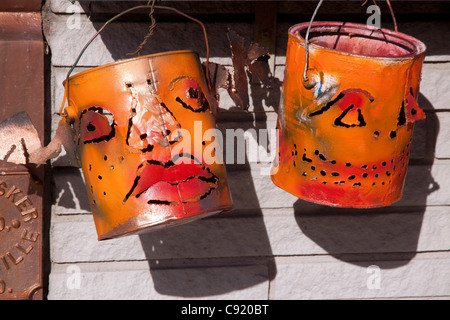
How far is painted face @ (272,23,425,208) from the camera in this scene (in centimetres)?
115

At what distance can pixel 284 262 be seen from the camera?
5.44ft

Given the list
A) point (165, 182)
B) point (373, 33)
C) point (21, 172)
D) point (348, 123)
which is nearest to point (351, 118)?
point (348, 123)

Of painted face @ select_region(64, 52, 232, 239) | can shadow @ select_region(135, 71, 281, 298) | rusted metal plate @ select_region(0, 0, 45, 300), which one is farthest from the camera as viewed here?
can shadow @ select_region(135, 71, 281, 298)

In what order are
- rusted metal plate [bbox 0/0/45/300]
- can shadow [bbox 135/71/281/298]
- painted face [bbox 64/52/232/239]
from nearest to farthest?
painted face [bbox 64/52/232/239] < rusted metal plate [bbox 0/0/45/300] < can shadow [bbox 135/71/281/298]

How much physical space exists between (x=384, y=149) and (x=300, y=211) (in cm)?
49

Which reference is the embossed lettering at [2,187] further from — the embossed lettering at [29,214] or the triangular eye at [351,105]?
the triangular eye at [351,105]

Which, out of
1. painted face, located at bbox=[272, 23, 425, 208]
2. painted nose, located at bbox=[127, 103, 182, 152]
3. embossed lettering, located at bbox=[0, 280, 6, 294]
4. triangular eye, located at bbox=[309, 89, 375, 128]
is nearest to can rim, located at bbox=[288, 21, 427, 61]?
painted face, located at bbox=[272, 23, 425, 208]

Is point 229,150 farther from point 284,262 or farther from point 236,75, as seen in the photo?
point 284,262

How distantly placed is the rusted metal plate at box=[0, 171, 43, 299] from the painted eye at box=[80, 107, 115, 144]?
1.37ft

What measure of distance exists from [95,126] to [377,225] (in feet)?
3.19

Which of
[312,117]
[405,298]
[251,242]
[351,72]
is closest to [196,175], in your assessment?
[312,117]

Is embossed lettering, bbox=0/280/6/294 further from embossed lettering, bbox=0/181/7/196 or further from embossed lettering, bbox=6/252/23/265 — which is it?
embossed lettering, bbox=0/181/7/196

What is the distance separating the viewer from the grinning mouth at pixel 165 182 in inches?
45.0

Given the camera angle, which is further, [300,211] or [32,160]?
[300,211]
